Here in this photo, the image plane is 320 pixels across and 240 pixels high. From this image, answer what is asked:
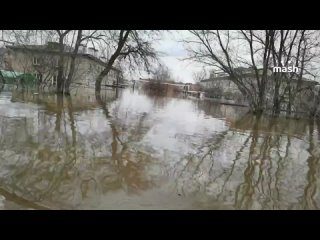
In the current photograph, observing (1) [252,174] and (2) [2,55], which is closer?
(1) [252,174]

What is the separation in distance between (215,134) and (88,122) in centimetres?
410

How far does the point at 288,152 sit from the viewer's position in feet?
28.0

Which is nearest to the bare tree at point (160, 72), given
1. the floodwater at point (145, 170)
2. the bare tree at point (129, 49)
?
the bare tree at point (129, 49)

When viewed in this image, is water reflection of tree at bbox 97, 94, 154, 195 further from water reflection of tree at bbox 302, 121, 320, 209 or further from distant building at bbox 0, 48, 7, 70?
distant building at bbox 0, 48, 7, 70

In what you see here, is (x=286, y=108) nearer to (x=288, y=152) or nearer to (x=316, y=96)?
(x=316, y=96)

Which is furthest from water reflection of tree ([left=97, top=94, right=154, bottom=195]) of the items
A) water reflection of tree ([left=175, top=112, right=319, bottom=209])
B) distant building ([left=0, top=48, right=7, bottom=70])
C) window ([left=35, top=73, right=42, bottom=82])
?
distant building ([left=0, top=48, right=7, bottom=70])

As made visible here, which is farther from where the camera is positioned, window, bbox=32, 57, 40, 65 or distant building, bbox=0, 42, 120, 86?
window, bbox=32, 57, 40, 65

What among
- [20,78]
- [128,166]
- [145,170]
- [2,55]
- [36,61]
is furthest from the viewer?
[20,78]
